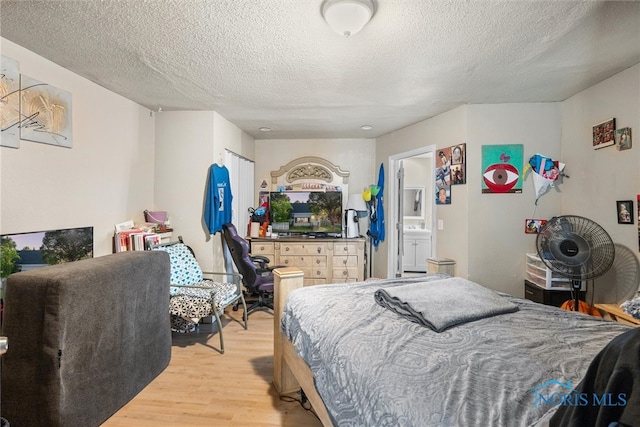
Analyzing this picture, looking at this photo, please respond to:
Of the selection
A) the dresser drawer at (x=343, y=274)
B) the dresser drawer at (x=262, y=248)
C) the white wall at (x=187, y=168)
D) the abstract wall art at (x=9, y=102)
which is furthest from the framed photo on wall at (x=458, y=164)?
the abstract wall art at (x=9, y=102)

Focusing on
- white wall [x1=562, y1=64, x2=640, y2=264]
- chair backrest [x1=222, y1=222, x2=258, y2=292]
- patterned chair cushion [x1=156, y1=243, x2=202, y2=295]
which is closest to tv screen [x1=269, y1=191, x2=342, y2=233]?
chair backrest [x1=222, y1=222, x2=258, y2=292]

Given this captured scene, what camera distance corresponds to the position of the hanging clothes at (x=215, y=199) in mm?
3312

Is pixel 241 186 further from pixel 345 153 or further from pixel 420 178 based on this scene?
pixel 420 178

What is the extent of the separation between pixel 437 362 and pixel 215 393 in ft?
5.71

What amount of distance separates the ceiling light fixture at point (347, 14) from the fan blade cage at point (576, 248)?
214cm

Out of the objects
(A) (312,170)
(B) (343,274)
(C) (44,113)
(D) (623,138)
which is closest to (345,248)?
(B) (343,274)

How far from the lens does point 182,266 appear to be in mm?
3033

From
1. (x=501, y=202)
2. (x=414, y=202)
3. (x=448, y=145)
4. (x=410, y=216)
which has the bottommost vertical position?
(x=410, y=216)

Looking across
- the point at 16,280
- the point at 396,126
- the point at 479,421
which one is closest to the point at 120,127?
the point at 16,280

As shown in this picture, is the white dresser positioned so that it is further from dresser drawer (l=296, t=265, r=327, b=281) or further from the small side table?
the small side table

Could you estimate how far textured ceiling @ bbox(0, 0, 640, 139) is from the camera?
62.2 inches

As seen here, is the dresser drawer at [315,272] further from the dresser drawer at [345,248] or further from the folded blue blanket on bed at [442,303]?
the folded blue blanket on bed at [442,303]

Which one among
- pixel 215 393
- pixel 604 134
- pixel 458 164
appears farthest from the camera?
pixel 458 164

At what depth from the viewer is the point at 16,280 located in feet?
4.22
